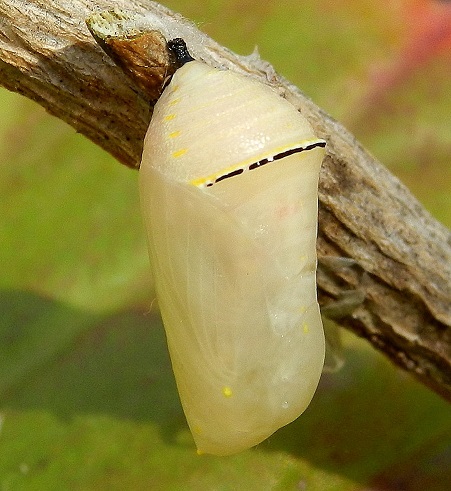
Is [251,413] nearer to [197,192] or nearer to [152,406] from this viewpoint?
[197,192]

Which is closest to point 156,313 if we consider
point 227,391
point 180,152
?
point 227,391

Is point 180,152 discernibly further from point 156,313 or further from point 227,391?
point 156,313

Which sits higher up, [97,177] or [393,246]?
[393,246]

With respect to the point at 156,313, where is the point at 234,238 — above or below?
above

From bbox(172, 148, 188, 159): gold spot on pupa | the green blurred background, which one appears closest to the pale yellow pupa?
bbox(172, 148, 188, 159): gold spot on pupa

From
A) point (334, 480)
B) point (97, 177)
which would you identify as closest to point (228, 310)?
point (334, 480)

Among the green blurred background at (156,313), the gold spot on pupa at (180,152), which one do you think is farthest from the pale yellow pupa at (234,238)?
the green blurred background at (156,313)

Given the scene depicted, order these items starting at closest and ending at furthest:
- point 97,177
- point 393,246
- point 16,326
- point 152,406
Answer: point 393,246
point 152,406
point 16,326
point 97,177
